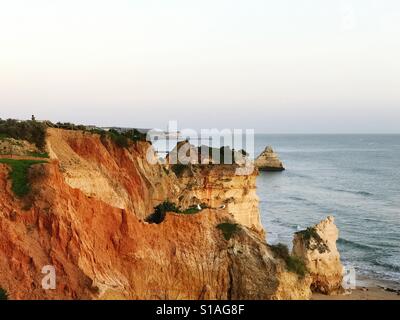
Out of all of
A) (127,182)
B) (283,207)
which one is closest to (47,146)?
(127,182)

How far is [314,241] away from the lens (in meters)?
33.8

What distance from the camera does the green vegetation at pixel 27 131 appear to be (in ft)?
82.0

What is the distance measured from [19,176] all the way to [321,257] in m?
21.3

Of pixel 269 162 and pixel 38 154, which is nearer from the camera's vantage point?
pixel 38 154

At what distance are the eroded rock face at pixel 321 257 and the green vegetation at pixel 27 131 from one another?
17.7m

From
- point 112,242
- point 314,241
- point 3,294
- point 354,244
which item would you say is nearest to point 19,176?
point 112,242

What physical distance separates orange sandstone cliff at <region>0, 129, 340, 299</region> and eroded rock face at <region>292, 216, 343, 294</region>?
9033 millimetres

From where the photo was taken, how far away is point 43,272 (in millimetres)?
16828

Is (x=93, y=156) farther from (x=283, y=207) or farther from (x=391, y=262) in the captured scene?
(x=283, y=207)

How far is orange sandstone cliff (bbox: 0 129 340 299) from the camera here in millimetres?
17266

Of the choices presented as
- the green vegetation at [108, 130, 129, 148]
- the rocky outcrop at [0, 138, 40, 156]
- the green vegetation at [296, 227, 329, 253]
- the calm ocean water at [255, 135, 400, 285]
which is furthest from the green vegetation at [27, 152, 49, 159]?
the calm ocean water at [255, 135, 400, 285]

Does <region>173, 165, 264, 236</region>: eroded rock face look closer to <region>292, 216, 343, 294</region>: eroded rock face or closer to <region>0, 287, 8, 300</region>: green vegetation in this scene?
<region>292, 216, 343, 294</region>: eroded rock face

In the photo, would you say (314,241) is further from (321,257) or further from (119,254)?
(119,254)

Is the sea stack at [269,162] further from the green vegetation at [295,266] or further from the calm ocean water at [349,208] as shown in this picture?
the green vegetation at [295,266]
